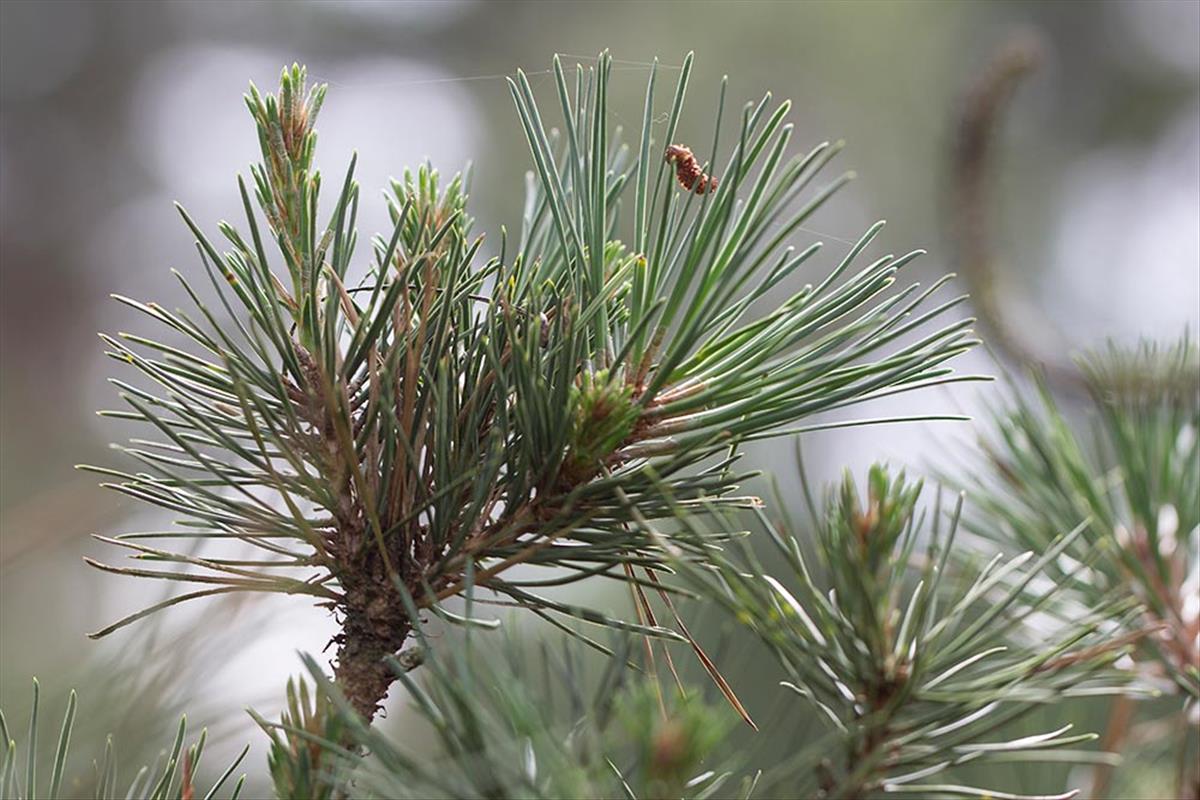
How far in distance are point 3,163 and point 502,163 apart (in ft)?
4.53

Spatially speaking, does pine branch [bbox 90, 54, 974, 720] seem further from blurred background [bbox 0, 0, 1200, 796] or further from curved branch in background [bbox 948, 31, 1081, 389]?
blurred background [bbox 0, 0, 1200, 796]

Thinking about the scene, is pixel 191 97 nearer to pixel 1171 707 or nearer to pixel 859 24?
pixel 859 24

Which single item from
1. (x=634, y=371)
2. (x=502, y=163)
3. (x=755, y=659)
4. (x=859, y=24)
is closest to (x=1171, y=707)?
(x=755, y=659)

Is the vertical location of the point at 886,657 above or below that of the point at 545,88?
below

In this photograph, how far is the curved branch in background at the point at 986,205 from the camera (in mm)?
757

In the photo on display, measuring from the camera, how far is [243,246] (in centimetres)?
32

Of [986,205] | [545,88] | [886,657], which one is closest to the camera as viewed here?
[886,657]

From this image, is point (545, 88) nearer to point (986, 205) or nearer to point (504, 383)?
point (986, 205)

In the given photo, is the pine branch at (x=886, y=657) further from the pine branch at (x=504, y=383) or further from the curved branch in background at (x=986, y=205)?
the curved branch in background at (x=986, y=205)

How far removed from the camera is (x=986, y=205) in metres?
0.91

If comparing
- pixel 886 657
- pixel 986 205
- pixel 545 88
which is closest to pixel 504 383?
pixel 886 657

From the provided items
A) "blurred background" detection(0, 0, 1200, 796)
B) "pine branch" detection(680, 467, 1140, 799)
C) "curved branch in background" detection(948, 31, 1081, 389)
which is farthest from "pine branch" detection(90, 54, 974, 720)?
"blurred background" detection(0, 0, 1200, 796)

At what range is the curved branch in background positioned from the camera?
76cm

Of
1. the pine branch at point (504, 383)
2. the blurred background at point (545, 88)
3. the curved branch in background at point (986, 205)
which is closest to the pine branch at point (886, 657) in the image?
the pine branch at point (504, 383)
